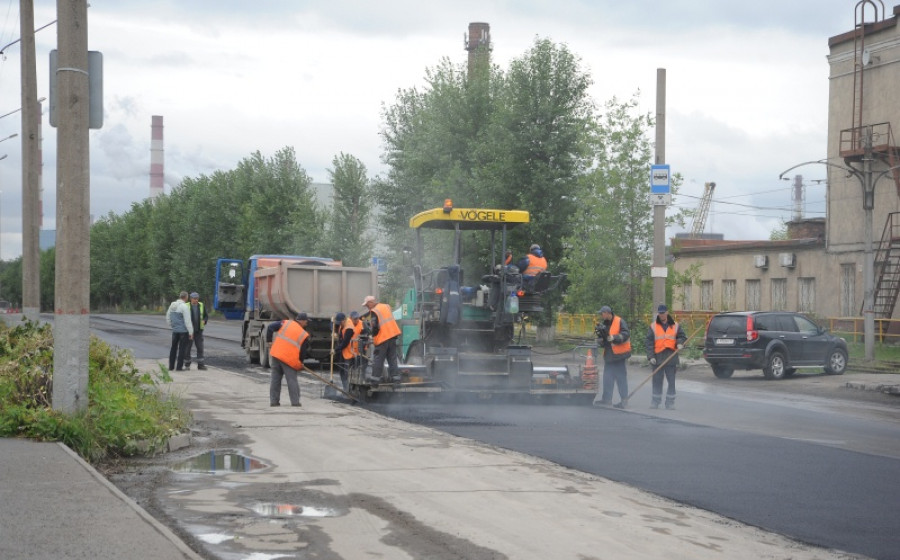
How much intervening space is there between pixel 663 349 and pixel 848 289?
25.1 meters

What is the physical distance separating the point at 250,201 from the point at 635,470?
6487cm

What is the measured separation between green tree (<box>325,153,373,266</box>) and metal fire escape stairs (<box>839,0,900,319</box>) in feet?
74.0

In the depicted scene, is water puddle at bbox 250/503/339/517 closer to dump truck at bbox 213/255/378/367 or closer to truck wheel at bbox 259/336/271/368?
dump truck at bbox 213/255/378/367

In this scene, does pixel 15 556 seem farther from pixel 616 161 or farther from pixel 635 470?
pixel 616 161

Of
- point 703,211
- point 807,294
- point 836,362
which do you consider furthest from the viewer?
point 703,211

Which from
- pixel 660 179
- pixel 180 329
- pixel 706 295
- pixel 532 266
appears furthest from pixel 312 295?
pixel 706 295

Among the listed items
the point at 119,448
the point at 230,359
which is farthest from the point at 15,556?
the point at 230,359

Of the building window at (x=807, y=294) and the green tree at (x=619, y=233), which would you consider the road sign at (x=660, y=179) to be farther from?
the building window at (x=807, y=294)

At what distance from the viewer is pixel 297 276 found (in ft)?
84.4

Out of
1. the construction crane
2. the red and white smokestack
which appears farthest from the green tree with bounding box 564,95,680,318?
the construction crane

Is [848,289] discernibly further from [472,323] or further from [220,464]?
[220,464]

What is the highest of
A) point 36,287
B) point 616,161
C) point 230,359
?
point 616,161

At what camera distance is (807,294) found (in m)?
43.0

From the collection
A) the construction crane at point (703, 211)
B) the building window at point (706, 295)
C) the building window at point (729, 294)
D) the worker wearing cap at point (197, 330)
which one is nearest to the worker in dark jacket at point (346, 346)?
the worker wearing cap at point (197, 330)
